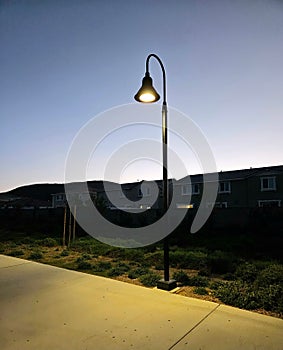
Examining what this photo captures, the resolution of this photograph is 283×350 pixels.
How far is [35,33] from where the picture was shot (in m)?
6.28

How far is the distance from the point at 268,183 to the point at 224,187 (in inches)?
142

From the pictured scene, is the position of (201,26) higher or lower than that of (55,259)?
higher

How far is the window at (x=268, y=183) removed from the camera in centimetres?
1980

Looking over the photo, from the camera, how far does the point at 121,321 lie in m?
2.94

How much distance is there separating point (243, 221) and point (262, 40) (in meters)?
10.0

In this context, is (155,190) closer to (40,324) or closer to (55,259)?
(55,259)

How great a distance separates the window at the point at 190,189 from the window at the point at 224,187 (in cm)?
201

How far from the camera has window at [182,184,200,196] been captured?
23.5 metres

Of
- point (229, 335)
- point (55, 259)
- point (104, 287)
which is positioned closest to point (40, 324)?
point (104, 287)

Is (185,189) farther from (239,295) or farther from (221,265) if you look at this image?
(239,295)

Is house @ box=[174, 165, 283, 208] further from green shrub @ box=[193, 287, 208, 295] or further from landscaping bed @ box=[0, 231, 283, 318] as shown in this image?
green shrub @ box=[193, 287, 208, 295]

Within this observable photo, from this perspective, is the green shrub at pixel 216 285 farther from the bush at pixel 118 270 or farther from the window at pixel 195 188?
the window at pixel 195 188

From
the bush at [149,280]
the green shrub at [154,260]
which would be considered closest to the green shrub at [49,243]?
the green shrub at [154,260]

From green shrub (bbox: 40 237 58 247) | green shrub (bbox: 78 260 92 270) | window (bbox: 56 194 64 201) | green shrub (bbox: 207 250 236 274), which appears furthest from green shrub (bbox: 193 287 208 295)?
window (bbox: 56 194 64 201)
